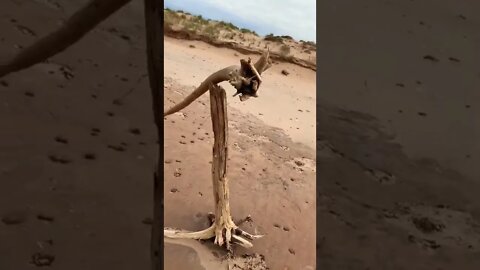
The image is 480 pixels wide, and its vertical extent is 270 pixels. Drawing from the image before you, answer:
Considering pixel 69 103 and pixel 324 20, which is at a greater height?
pixel 324 20

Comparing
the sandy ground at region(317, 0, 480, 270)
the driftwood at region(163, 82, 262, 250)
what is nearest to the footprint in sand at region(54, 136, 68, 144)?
the sandy ground at region(317, 0, 480, 270)

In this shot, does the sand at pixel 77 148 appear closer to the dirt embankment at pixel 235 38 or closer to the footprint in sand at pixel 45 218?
the footprint in sand at pixel 45 218

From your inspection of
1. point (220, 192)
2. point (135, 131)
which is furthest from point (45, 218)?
point (220, 192)

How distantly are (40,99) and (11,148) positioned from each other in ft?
0.23

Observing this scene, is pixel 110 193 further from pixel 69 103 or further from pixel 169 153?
pixel 169 153

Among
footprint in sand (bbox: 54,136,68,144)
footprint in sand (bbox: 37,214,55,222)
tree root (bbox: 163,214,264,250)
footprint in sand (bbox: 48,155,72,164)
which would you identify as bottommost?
tree root (bbox: 163,214,264,250)

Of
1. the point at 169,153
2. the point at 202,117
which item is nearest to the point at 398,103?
the point at 169,153

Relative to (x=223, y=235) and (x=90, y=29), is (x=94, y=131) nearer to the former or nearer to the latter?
(x=90, y=29)

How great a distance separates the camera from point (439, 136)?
2.10ft

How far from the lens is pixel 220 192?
278 cm

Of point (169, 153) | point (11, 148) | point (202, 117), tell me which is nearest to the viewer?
point (11, 148)

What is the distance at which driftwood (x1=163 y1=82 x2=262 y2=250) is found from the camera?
2.53 metres

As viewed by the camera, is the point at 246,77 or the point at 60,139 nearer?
the point at 60,139

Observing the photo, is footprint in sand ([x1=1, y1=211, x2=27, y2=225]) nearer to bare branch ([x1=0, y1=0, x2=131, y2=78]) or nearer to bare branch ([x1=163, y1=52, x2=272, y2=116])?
bare branch ([x1=0, y1=0, x2=131, y2=78])
